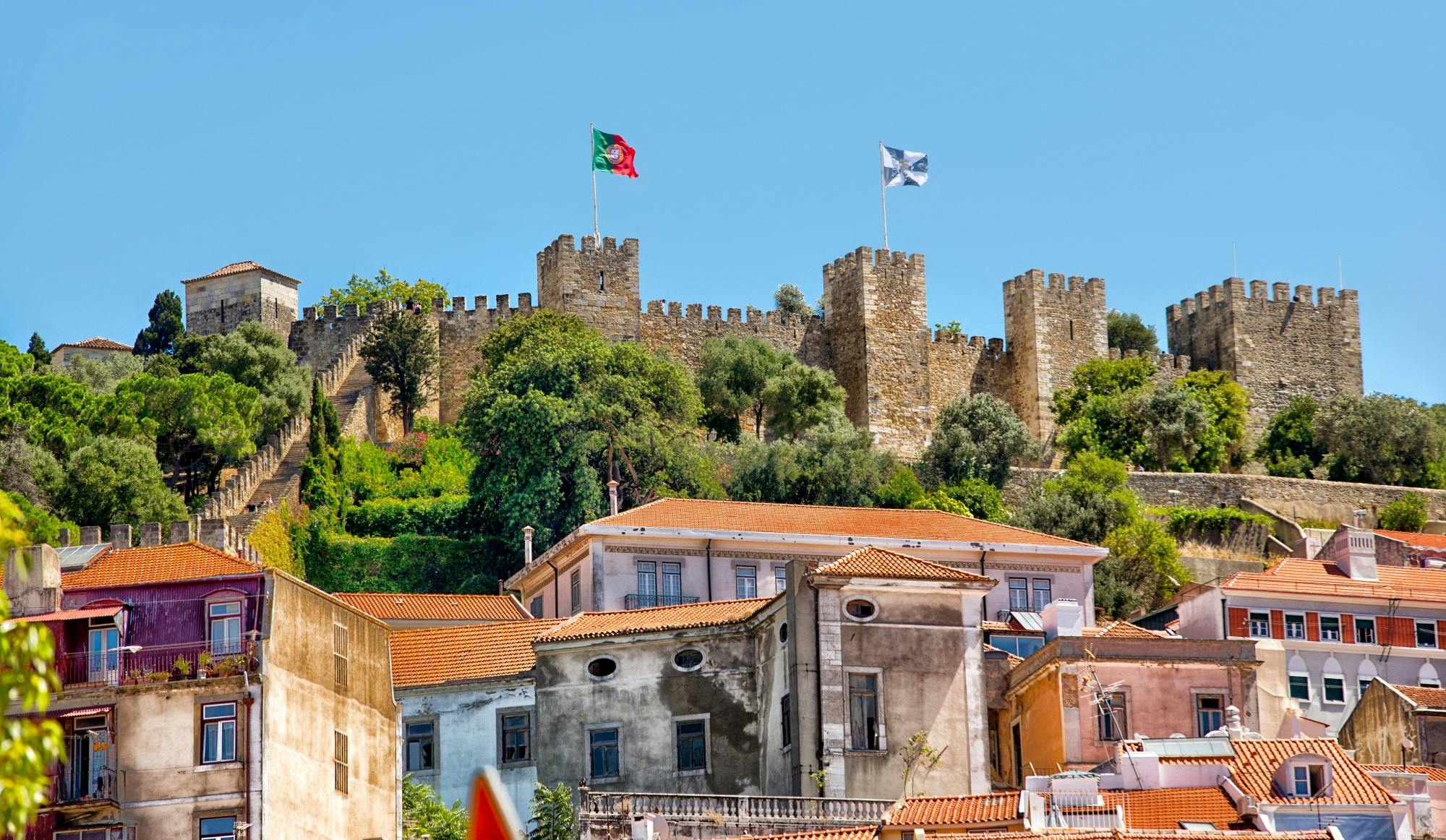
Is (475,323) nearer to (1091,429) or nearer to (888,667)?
(1091,429)

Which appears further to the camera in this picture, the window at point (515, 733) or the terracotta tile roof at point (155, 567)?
the window at point (515, 733)

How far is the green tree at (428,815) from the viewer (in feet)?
115

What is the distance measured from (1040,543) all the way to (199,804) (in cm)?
2245

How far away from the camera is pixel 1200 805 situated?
3047cm

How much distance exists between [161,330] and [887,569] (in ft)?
188

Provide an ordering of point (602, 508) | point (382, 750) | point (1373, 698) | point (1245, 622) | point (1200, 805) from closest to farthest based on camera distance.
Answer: point (1200, 805) < point (382, 750) < point (1373, 698) < point (1245, 622) < point (602, 508)

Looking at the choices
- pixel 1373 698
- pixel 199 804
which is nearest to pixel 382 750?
pixel 199 804

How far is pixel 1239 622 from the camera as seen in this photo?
47.3 metres

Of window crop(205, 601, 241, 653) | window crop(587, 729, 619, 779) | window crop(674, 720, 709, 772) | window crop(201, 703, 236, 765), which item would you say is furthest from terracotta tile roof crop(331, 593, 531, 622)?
window crop(201, 703, 236, 765)

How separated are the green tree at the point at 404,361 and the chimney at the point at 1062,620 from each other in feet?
120

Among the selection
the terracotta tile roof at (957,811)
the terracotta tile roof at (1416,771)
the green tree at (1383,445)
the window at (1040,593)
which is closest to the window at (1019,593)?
the window at (1040,593)

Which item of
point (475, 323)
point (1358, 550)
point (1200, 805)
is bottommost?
point (1200, 805)

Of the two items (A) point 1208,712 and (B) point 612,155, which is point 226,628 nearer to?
(A) point 1208,712

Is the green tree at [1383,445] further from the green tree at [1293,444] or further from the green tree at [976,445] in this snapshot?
the green tree at [976,445]
